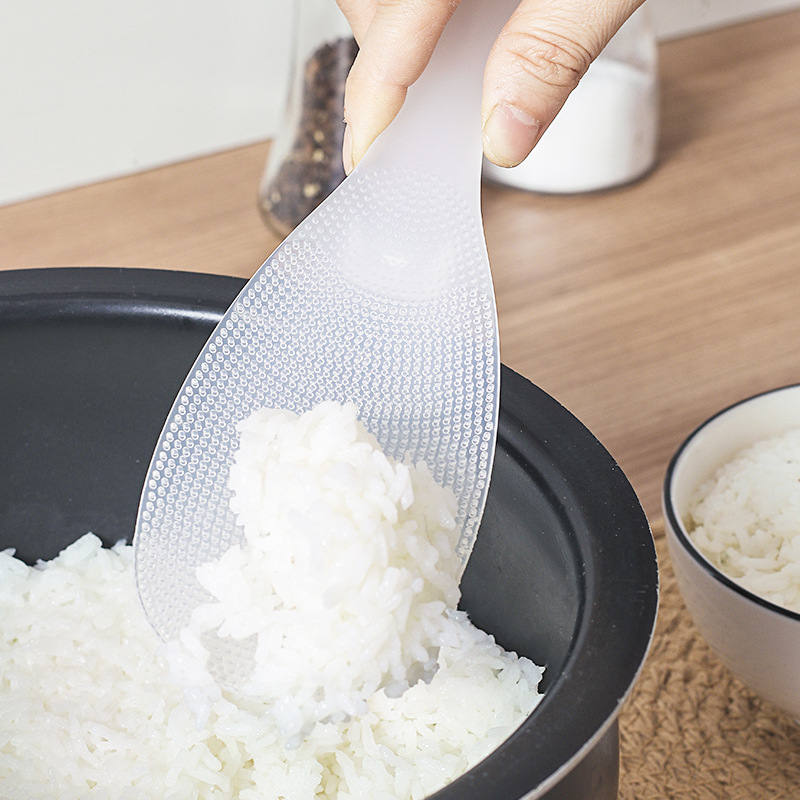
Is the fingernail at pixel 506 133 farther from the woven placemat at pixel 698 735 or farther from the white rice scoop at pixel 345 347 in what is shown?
the woven placemat at pixel 698 735

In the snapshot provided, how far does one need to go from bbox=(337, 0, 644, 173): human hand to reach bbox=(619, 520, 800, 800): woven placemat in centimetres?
42

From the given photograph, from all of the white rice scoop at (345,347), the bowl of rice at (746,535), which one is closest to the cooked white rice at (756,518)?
the bowl of rice at (746,535)

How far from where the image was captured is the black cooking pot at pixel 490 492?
1.60 ft

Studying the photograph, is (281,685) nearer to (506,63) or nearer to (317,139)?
(506,63)

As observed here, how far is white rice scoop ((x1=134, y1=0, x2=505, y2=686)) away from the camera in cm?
66

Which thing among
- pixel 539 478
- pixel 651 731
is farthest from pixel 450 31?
pixel 651 731

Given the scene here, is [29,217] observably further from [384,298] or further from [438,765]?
[438,765]

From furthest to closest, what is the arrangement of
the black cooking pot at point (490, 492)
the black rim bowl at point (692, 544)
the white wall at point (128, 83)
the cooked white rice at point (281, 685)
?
the white wall at point (128, 83) → the black rim bowl at point (692, 544) → the cooked white rice at point (281, 685) → the black cooking pot at point (490, 492)

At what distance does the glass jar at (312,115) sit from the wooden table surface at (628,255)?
8cm

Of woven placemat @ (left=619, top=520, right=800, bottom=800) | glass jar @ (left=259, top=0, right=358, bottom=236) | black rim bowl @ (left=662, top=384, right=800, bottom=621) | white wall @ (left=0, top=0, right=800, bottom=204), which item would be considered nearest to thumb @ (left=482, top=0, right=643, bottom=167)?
black rim bowl @ (left=662, top=384, right=800, bottom=621)

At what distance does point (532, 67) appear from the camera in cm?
67

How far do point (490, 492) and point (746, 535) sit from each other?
0.86ft

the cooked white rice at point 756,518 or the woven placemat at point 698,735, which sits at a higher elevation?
the cooked white rice at point 756,518

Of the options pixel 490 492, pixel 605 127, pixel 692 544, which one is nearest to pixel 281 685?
pixel 490 492
